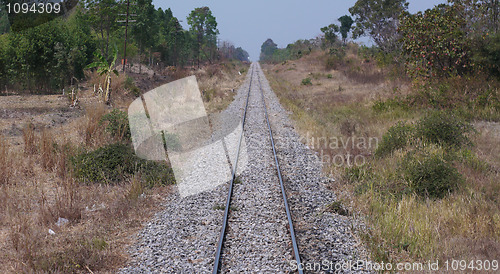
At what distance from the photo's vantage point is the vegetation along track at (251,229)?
480 cm

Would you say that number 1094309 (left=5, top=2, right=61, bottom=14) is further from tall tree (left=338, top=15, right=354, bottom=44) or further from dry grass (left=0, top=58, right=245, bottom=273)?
tall tree (left=338, top=15, right=354, bottom=44)

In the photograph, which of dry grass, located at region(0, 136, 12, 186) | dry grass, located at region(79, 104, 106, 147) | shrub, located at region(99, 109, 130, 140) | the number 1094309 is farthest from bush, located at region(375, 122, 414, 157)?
the number 1094309

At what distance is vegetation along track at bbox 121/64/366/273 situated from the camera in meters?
4.80

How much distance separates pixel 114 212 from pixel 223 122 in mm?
9498

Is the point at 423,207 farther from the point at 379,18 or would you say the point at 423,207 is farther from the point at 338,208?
the point at 379,18

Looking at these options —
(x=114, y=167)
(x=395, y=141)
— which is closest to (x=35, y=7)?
(x=114, y=167)

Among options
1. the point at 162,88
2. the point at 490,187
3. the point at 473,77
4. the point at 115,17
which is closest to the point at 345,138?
the point at 490,187

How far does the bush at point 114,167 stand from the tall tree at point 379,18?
3283 cm

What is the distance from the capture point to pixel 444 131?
949 centimetres

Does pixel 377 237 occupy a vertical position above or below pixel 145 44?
below

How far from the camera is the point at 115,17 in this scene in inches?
1560

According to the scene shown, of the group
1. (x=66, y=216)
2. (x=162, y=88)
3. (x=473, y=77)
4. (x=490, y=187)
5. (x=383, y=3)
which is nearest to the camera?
(x=66, y=216)

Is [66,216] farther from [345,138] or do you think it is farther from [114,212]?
[345,138]

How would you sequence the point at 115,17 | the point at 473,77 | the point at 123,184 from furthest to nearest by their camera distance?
the point at 115,17
the point at 473,77
the point at 123,184
